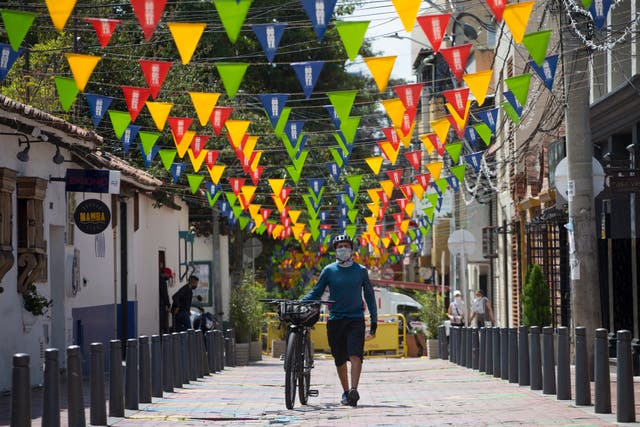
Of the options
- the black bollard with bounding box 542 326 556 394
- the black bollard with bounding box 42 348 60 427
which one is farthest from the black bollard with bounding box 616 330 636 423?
the black bollard with bounding box 42 348 60 427

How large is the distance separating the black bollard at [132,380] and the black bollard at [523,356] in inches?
214

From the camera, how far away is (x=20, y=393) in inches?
393

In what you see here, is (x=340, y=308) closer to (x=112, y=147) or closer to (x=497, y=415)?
(x=497, y=415)

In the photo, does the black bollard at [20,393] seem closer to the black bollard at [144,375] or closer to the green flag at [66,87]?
the black bollard at [144,375]

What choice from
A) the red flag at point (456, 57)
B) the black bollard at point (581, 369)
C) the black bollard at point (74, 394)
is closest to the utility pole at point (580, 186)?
the red flag at point (456, 57)

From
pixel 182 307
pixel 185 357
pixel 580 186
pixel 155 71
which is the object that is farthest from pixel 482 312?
pixel 155 71

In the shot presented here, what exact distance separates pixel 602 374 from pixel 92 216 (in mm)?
10045

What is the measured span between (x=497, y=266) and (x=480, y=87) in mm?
26158

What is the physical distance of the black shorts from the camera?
47.2ft

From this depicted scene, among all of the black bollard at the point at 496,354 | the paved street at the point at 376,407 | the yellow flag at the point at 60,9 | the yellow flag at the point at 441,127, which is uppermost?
the yellow flag at the point at 60,9

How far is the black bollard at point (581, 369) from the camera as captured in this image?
13578 millimetres

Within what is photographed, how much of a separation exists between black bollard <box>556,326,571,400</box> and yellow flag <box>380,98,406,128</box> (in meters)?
5.79

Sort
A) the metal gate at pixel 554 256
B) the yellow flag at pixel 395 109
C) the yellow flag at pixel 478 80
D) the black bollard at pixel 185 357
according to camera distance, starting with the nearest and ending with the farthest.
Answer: the yellow flag at pixel 478 80 → the black bollard at pixel 185 357 → the yellow flag at pixel 395 109 → the metal gate at pixel 554 256

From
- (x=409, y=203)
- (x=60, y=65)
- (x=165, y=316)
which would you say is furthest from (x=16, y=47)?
(x=409, y=203)
